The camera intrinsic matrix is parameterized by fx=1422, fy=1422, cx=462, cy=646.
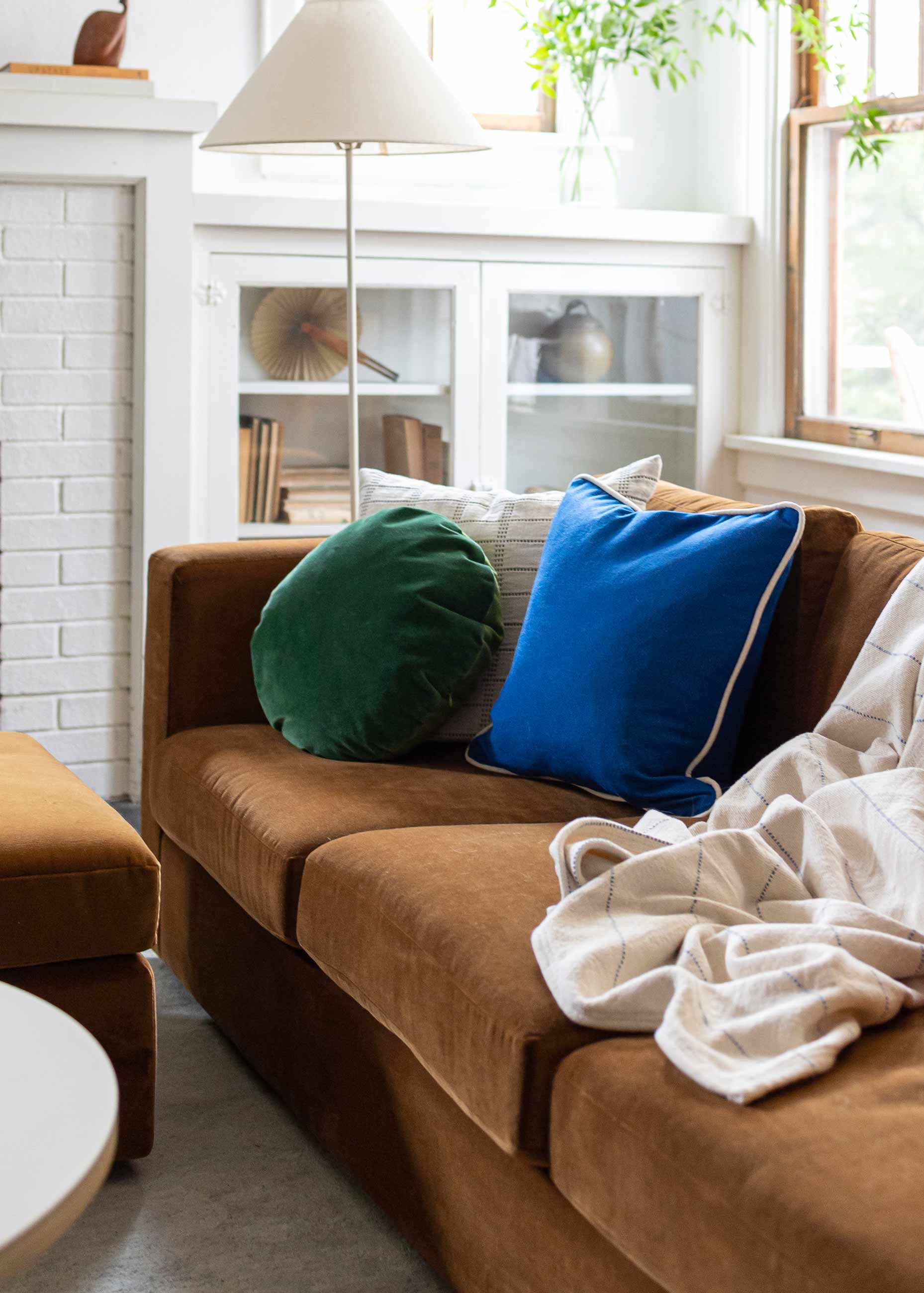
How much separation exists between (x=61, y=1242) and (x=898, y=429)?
2453 mm

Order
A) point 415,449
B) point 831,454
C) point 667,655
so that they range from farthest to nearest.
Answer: point 415,449
point 831,454
point 667,655

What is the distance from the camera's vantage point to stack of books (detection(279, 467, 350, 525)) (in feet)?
11.4

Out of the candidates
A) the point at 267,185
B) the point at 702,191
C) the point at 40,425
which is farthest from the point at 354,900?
the point at 702,191

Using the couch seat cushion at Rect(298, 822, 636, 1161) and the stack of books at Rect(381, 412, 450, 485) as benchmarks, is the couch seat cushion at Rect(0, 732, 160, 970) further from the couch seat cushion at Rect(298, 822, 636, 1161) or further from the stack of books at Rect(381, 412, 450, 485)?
the stack of books at Rect(381, 412, 450, 485)

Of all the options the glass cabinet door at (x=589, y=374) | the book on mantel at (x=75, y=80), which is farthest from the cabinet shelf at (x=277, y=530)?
the book on mantel at (x=75, y=80)

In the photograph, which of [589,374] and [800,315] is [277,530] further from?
[800,315]

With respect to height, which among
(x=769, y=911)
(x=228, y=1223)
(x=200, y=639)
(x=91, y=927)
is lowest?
(x=228, y=1223)

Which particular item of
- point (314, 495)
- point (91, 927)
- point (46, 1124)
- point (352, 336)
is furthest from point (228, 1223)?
point (314, 495)

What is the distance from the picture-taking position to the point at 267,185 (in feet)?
11.5

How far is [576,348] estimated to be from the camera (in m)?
3.63

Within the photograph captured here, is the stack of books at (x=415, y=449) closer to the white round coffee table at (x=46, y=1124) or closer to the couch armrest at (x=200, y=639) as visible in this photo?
the couch armrest at (x=200, y=639)

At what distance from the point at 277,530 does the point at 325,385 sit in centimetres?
37

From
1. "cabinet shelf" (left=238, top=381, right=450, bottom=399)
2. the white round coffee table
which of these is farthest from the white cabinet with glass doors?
the white round coffee table

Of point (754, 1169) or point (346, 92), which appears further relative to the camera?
point (346, 92)
